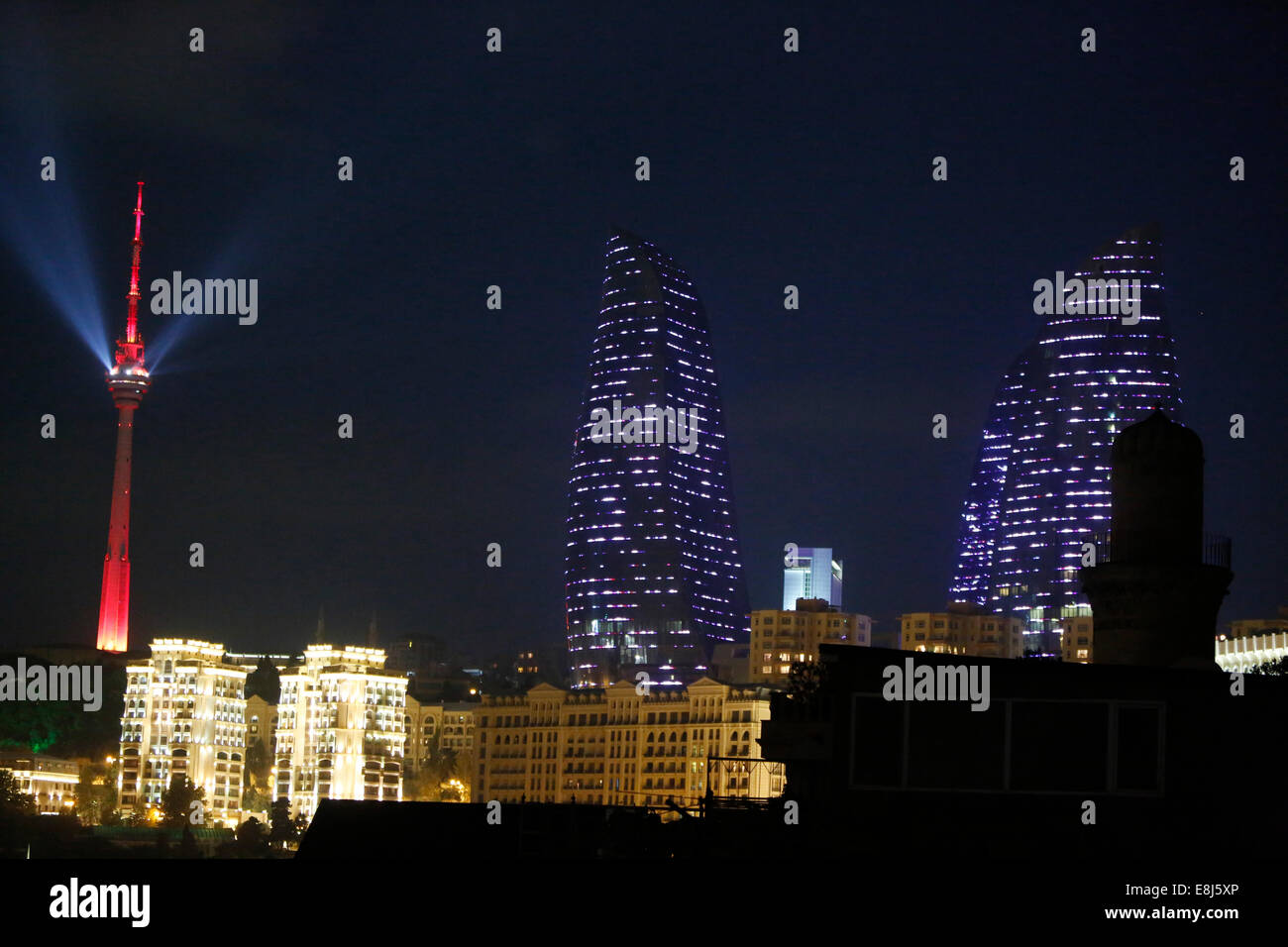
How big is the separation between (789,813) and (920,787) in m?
10.8

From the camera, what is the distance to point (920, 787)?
127ft

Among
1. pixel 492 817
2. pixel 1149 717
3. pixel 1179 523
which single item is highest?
pixel 1179 523

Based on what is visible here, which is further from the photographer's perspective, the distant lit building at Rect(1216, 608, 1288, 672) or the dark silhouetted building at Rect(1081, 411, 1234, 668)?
the distant lit building at Rect(1216, 608, 1288, 672)

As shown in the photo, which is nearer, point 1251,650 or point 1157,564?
point 1157,564

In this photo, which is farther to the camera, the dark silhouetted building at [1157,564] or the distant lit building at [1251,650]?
the distant lit building at [1251,650]
